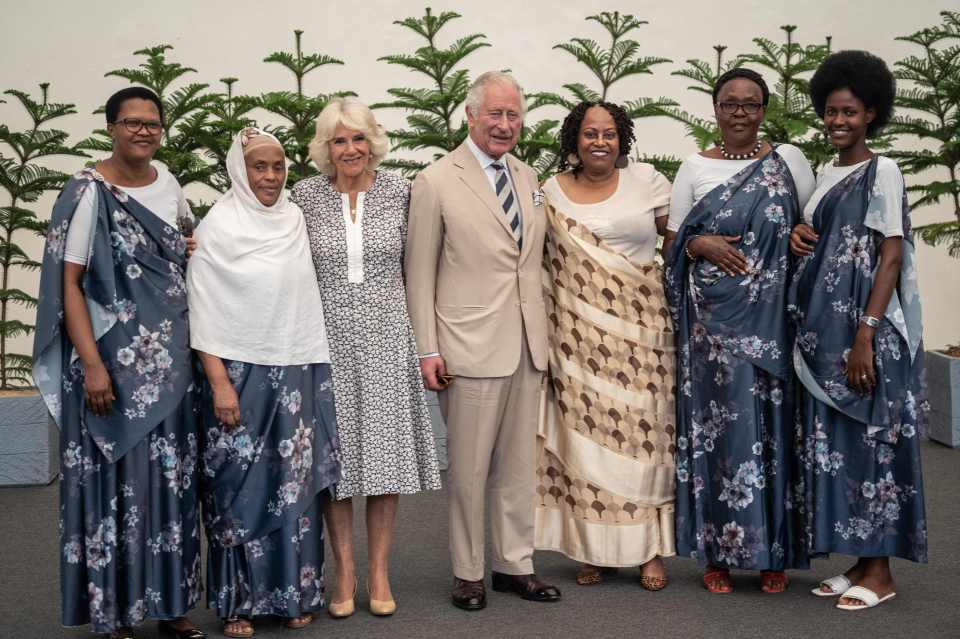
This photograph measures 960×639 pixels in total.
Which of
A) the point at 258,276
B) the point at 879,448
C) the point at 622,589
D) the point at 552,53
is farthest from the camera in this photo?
the point at 552,53

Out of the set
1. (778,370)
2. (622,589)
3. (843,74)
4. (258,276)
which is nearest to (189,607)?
(258,276)

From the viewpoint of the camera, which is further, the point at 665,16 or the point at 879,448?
the point at 665,16

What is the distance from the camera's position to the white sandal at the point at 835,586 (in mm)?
3695

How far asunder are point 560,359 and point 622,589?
0.75 m

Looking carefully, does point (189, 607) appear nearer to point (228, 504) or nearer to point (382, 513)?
point (228, 504)

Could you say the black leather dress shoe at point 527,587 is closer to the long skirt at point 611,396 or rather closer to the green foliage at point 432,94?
the long skirt at point 611,396

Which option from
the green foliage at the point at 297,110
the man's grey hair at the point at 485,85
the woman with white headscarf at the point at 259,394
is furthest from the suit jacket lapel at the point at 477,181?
the green foliage at the point at 297,110

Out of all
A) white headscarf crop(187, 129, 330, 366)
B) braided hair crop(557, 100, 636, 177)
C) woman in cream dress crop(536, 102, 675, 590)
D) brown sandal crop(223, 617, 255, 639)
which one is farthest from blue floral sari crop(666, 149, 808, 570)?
brown sandal crop(223, 617, 255, 639)

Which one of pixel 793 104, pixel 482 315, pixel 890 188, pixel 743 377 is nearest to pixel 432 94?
pixel 793 104

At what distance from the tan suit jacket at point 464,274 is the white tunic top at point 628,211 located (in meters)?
0.25

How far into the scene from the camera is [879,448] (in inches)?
140

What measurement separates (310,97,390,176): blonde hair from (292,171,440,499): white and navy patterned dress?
105 mm

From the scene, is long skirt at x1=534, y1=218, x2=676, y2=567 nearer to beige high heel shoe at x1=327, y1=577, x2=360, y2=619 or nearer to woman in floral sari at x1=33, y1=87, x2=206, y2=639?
beige high heel shoe at x1=327, y1=577, x2=360, y2=619

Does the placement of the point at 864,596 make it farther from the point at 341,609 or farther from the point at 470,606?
the point at 341,609
